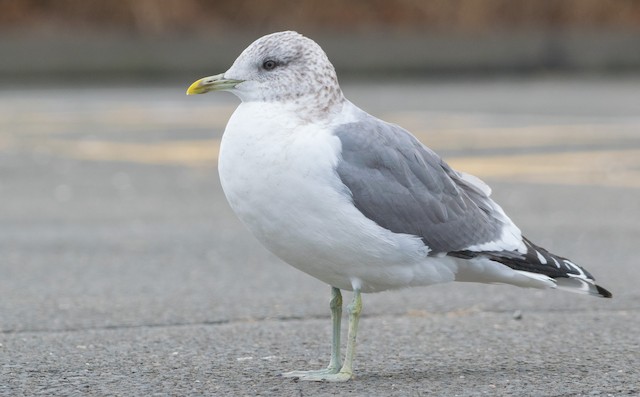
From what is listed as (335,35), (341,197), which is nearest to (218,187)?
(341,197)

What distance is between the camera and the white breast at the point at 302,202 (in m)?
3.86

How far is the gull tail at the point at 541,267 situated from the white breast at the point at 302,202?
0.82ft

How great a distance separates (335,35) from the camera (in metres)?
24.6

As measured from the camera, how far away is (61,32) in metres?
24.1

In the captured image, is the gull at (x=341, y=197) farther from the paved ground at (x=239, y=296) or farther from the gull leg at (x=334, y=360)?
the paved ground at (x=239, y=296)

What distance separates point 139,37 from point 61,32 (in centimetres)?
139

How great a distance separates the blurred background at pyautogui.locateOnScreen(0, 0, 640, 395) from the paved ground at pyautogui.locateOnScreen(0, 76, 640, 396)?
0.8 inches

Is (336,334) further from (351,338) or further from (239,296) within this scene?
(239,296)

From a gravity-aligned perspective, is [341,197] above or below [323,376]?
above

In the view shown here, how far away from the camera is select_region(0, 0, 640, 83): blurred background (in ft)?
78.7

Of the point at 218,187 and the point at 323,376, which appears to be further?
the point at 218,187

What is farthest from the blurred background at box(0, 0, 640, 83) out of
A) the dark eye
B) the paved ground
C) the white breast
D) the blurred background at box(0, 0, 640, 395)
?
the white breast

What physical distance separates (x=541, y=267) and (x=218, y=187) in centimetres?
598

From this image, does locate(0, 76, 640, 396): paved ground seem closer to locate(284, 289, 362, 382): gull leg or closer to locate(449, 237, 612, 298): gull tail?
locate(284, 289, 362, 382): gull leg
